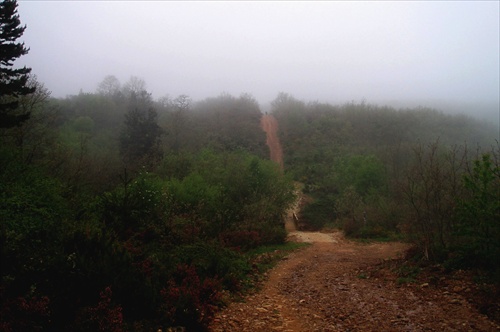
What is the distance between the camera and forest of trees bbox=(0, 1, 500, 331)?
5523 mm

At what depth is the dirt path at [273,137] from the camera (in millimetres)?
48069

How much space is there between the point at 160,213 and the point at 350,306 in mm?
9250

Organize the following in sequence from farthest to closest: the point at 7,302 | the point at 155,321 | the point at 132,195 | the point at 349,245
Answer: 1. the point at 349,245
2. the point at 132,195
3. the point at 155,321
4. the point at 7,302

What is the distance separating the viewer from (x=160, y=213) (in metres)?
14.0

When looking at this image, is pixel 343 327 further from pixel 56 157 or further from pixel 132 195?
pixel 56 157

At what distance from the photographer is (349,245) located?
18.9 metres

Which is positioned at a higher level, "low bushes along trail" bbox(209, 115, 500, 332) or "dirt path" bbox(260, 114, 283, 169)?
"dirt path" bbox(260, 114, 283, 169)

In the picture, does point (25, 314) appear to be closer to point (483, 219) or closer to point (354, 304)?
point (354, 304)

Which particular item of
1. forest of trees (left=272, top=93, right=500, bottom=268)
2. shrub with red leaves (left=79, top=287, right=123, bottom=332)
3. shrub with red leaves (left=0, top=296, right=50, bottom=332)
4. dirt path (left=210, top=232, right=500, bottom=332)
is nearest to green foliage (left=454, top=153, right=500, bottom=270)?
forest of trees (left=272, top=93, right=500, bottom=268)

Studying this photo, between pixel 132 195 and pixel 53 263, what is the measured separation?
825 centimetres

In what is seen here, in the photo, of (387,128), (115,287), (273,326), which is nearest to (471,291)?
(273,326)

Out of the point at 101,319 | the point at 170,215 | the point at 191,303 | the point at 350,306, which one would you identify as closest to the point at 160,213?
the point at 170,215

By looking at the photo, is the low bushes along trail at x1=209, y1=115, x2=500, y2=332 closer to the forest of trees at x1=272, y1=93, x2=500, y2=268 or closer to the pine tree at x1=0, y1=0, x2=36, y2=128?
the forest of trees at x1=272, y1=93, x2=500, y2=268

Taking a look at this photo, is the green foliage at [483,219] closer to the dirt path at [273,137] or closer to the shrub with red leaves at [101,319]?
the shrub with red leaves at [101,319]
